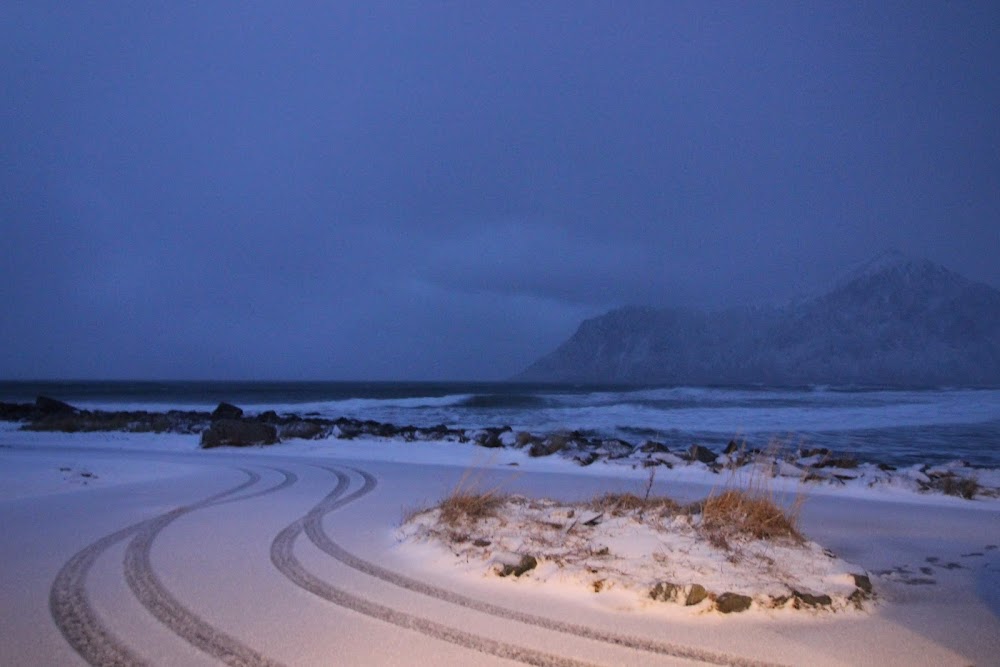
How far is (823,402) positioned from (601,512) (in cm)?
4451

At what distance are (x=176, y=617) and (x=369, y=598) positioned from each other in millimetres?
1183

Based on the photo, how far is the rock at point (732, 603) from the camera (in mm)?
3805

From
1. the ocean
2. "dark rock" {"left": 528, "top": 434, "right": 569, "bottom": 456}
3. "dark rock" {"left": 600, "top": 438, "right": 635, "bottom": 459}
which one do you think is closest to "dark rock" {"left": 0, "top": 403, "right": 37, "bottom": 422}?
the ocean

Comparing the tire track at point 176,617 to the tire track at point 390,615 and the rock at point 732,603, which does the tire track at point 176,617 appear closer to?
the tire track at point 390,615

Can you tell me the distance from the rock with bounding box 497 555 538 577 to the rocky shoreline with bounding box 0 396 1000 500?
3.80m

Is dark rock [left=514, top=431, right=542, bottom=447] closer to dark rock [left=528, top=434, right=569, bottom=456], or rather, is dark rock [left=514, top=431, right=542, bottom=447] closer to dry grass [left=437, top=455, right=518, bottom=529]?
dark rock [left=528, top=434, right=569, bottom=456]

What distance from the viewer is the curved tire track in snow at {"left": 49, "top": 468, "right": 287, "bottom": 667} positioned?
307 centimetres

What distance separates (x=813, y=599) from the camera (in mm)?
3945

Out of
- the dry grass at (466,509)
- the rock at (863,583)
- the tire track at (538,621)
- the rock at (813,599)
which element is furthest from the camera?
the dry grass at (466,509)

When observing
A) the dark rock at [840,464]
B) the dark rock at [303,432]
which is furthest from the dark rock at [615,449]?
the dark rock at [303,432]

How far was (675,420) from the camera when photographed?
3162 cm

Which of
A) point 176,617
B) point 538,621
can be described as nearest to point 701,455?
point 538,621

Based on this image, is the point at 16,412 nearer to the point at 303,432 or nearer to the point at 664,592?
the point at 303,432

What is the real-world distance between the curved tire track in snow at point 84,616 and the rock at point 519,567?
240cm
